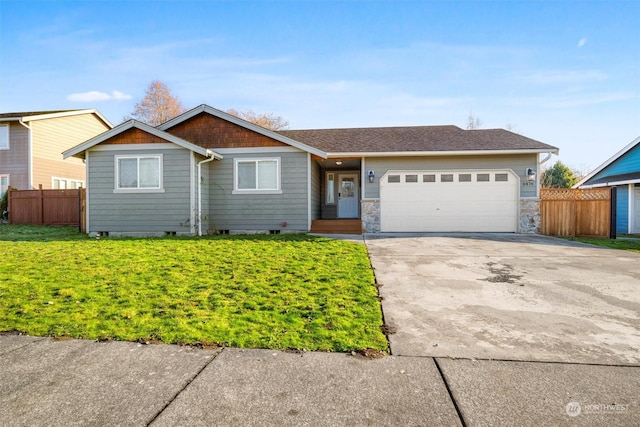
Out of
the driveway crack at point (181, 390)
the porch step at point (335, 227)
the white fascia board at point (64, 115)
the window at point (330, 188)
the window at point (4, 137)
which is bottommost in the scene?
the driveway crack at point (181, 390)

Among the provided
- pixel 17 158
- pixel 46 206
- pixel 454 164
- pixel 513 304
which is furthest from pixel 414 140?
pixel 17 158

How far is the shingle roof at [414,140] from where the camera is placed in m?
12.3

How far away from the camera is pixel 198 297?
4344 millimetres

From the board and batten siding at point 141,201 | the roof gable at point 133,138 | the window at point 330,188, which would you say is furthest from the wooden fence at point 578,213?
the board and batten siding at point 141,201

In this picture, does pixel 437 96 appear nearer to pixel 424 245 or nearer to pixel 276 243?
pixel 424 245

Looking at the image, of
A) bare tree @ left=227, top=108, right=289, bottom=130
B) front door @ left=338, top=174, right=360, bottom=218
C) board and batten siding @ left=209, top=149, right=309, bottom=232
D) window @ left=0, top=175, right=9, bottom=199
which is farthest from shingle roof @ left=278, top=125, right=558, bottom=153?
bare tree @ left=227, top=108, right=289, bottom=130

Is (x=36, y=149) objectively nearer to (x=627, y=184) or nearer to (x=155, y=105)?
(x=155, y=105)

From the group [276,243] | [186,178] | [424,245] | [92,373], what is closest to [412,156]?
[424,245]

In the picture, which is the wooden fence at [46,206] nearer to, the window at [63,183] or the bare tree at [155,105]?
the window at [63,183]

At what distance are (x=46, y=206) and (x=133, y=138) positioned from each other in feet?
24.2

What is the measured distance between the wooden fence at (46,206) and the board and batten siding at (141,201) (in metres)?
4.45

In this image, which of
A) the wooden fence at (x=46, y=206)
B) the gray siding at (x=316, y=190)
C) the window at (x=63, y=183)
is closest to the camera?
the gray siding at (x=316, y=190)

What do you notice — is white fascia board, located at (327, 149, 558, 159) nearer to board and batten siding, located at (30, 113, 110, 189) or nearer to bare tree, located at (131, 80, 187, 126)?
board and batten siding, located at (30, 113, 110, 189)

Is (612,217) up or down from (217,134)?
down
